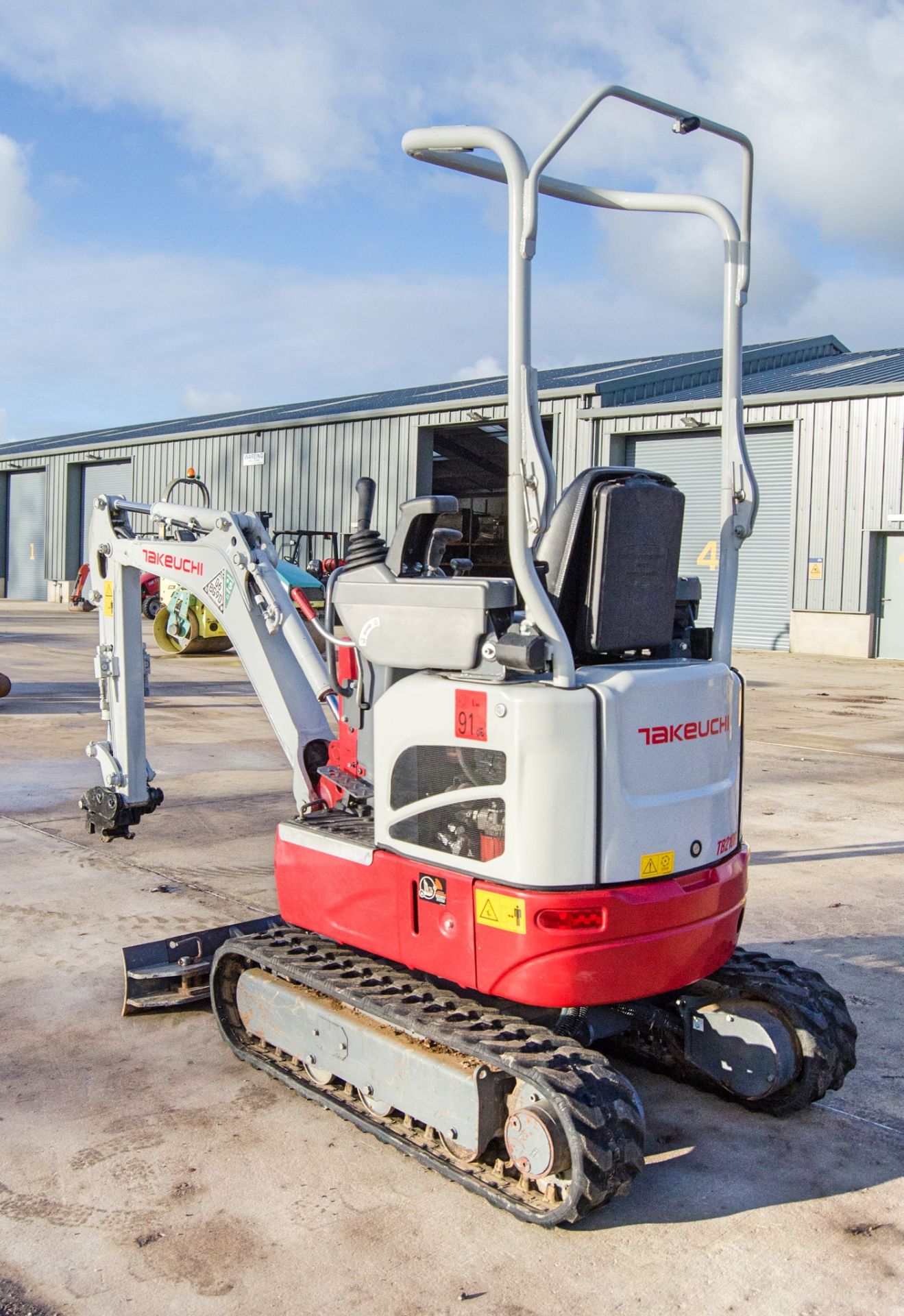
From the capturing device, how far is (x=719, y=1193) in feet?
12.4

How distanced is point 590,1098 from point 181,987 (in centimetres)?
225

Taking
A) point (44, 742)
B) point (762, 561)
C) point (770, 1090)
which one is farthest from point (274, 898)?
point (762, 561)

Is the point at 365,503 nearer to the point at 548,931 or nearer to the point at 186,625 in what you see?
the point at 548,931

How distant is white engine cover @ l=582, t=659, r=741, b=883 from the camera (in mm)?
3711

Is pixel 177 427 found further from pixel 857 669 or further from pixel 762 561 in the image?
pixel 857 669

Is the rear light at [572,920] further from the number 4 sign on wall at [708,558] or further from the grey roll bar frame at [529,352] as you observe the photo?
the number 4 sign on wall at [708,558]

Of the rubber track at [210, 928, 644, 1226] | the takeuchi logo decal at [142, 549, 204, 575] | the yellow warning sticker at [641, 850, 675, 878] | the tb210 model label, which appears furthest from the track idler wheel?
the takeuchi logo decal at [142, 549, 204, 575]

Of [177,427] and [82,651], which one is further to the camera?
[177,427]

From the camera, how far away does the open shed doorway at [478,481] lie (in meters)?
30.7

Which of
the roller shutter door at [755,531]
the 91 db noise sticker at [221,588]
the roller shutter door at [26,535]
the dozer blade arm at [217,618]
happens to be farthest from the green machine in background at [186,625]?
the roller shutter door at [26,535]

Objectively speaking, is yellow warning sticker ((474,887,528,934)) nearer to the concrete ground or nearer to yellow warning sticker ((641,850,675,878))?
yellow warning sticker ((641,850,675,878))

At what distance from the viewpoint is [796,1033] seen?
4191 mm

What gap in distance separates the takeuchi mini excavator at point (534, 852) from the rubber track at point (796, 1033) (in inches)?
0.4

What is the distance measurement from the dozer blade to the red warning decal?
1.73 m
